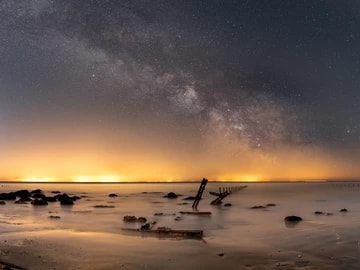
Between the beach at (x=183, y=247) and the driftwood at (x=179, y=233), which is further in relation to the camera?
the driftwood at (x=179, y=233)

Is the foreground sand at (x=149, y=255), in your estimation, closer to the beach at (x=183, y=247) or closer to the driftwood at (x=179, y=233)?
the beach at (x=183, y=247)

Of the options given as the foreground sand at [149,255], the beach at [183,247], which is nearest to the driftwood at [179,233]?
the beach at [183,247]

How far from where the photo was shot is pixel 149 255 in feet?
64.2

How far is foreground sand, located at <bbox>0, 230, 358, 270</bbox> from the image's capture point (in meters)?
17.4

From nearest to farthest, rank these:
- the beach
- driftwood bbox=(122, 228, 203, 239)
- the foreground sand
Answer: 1. the foreground sand
2. the beach
3. driftwood bbox=(122, 228, 203, 239)

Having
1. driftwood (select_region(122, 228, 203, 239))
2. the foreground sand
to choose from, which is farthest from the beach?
driftwood (select_region(122, 228, 203, 239))

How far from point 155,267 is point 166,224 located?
1748 centimetres

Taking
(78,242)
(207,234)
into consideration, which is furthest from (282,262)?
(78,242)

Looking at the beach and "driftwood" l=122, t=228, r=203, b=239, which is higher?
"driftwood" l=122, t=228, r=203, b=239

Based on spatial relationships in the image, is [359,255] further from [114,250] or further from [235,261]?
[114,250]

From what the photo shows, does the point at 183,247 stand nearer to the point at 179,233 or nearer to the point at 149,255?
the point at 149,255

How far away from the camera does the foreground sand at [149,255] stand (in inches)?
683

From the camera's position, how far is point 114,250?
21.0 m

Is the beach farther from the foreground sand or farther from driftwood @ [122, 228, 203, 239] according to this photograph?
driftwood @ [122, 228, 203, 239]
